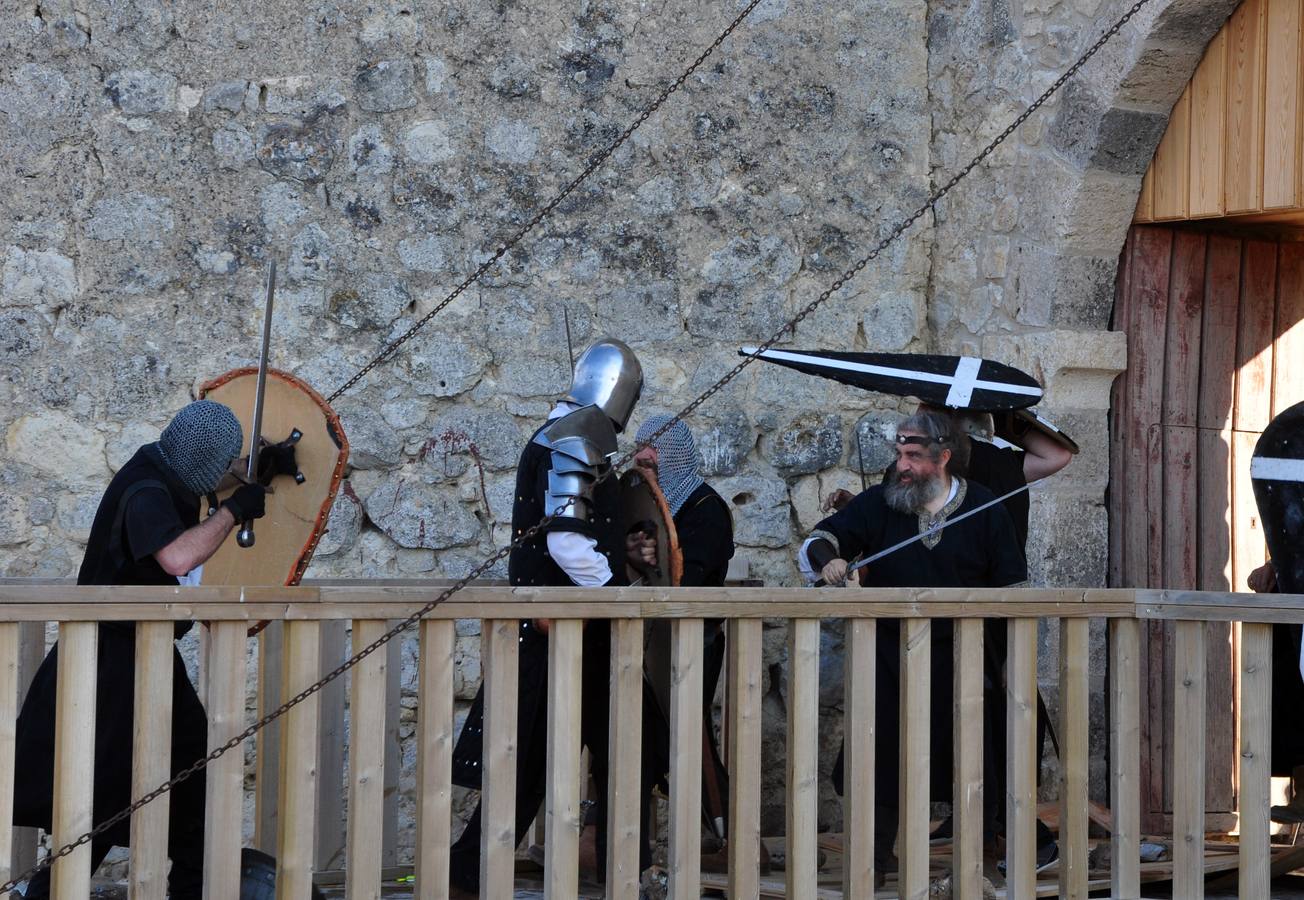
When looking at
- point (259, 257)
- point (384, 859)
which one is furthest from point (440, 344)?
point (384, 859)

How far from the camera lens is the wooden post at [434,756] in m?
3.65

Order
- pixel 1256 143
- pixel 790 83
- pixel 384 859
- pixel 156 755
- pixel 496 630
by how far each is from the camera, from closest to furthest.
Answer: pixel 156 755 < pixel 496 630 < pixel 384 859 < pixel 1256 143 < pixel 790 83

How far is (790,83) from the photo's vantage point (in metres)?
6.20

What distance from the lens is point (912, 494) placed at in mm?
4941

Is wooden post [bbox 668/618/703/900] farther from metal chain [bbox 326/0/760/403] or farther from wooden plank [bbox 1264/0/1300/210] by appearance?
wooden plank [bbox 1264/0/1300/210]

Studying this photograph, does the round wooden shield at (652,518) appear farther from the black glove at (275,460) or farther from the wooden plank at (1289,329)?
the wooden plank at (1289,329)

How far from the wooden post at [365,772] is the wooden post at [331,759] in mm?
1105

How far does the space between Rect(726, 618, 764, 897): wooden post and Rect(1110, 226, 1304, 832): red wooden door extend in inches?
91.0

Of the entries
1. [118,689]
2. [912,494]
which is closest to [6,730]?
[118,689]

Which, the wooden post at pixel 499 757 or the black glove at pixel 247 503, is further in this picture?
the black glove at pixel 247 503

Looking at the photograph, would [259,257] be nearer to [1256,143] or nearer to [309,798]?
[309,798]

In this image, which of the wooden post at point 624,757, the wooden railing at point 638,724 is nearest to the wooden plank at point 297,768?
the wooden railing at point 638,724

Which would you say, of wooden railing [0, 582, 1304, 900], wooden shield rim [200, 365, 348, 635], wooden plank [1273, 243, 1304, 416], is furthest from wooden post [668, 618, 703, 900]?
wooden plank [1273, 243, 1304, 416]

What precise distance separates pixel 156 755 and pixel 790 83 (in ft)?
12.1
